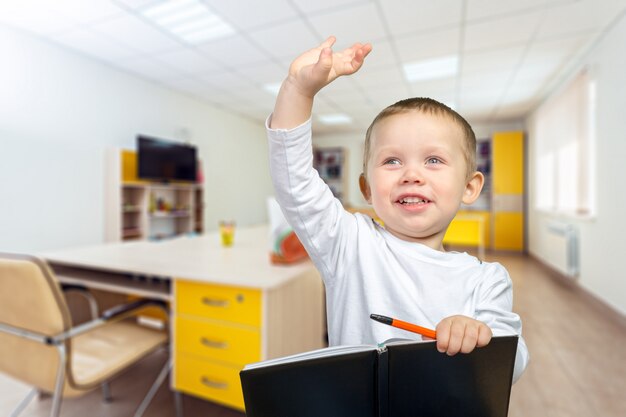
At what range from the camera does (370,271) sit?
45 cm

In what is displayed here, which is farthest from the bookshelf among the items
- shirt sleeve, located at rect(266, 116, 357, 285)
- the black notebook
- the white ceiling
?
the black notebook

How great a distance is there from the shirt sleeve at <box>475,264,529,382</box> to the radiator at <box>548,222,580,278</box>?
4323mm

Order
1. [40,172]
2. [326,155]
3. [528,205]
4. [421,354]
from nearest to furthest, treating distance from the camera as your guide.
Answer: [421,354]
[40,172]
[528,205]
[326,155]

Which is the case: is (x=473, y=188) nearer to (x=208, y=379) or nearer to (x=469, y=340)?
(x=469, y=340)

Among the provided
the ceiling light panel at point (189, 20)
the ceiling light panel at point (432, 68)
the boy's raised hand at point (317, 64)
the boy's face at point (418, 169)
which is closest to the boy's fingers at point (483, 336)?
the boy's face at point (418, 169)

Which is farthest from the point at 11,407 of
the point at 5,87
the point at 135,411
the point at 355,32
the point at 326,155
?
the point at 326,155

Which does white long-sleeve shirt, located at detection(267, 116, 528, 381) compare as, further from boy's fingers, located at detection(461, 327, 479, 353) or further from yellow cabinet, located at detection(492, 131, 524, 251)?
yellow cabinet, located at detection(492, 131, 524, 251)

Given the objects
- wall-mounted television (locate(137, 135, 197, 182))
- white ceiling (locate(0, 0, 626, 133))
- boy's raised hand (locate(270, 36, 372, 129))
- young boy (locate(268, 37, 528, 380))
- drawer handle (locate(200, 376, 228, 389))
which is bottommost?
drawer handle (locate(200, 376, 228, 389))

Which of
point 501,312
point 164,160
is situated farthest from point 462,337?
point 164,160

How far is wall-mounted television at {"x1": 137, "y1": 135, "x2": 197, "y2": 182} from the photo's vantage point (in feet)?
13.8

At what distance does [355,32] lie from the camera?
3.05 meters

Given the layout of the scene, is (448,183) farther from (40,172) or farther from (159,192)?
(159,192)

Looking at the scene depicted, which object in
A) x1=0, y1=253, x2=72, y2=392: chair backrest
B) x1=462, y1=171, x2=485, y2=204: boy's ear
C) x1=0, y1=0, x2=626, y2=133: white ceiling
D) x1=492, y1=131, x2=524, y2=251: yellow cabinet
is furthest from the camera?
x1=492, y1=131, x2=524, y2=251: yellow cabinet

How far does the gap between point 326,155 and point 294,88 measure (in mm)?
7960
